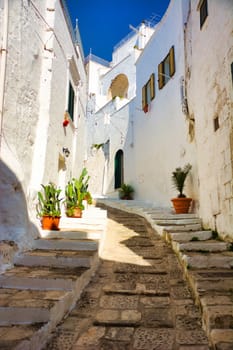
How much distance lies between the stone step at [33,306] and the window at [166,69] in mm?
7491

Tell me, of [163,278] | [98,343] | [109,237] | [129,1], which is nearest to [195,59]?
[129,1]

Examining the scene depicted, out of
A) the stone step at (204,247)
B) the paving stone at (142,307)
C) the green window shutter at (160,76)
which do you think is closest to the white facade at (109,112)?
the green window shutter at (160,76)

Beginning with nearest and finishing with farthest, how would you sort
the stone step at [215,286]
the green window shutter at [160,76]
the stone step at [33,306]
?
the stone step at [33,306]
the stone step at [215,286]
the green window shutter at [160,76]

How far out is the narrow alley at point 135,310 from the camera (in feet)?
7.13

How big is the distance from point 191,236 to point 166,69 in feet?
20.7

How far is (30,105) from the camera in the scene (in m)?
4.64

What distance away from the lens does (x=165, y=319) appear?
2529 mm

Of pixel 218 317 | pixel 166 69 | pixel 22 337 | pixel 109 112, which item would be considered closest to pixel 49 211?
pixel 22 337

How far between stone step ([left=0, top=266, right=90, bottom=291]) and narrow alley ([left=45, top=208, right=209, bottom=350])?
0.86ft

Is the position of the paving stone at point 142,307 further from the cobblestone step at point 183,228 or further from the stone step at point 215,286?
the cobblestone step at point 183,228

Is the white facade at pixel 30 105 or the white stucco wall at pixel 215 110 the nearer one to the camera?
the white facade at pixel 30 105

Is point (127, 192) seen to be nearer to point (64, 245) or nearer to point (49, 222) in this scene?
point (49, 222)

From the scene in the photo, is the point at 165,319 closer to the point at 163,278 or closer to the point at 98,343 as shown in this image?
the point at 98,343

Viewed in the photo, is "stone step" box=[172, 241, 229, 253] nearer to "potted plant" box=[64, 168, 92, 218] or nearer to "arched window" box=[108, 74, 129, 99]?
"potted plant" box=[64, 168, 92, 218]
